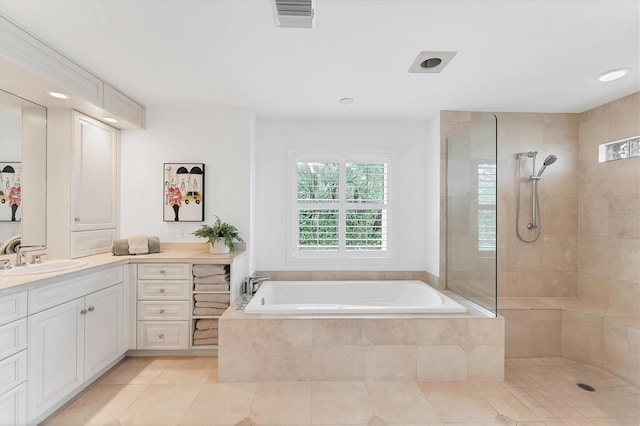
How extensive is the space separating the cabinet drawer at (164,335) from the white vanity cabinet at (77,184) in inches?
33.6

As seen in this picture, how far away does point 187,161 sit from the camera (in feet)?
10.1

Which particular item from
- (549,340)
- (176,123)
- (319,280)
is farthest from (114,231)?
(549,340)

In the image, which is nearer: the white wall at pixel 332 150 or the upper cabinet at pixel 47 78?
the upper cabinet at pixel 47 78

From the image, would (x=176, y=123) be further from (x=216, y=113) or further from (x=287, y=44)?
(x=287, y=44)

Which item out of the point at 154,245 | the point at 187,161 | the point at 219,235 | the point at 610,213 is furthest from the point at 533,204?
the point at 154,245

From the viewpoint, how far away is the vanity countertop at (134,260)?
5.86 feet

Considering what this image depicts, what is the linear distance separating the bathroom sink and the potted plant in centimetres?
91

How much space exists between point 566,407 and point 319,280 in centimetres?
217

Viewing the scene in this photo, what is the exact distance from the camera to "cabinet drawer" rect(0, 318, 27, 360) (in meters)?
1.58

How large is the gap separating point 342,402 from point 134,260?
201cm

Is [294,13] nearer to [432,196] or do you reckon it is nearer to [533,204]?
[432,196]

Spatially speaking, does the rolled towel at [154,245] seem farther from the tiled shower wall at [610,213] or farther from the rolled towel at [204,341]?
the tiled shower wall at [610,213]

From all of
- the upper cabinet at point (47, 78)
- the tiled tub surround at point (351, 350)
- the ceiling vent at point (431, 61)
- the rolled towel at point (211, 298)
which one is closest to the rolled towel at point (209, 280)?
the rolled towel at point (211, 298)

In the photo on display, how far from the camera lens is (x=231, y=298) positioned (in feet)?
8.70
